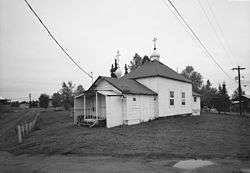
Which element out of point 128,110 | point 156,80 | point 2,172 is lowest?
point 2,172

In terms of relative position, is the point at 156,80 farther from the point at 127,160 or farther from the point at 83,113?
the point at 127,160

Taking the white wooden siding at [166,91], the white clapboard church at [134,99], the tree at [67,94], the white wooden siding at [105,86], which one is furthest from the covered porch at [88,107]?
the tree at [67,94]

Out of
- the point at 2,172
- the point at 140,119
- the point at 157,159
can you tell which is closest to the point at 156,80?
the point at 140,119

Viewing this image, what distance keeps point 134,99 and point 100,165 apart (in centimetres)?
1333

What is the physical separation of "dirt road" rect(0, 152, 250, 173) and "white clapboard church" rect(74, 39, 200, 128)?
9.37 meters

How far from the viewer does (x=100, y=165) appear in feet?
26.4

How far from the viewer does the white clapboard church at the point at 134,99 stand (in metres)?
19.7

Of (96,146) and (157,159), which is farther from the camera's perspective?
(96,146)

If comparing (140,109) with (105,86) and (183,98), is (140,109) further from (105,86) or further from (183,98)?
(183,98)

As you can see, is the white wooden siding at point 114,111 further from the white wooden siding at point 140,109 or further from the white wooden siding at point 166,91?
the white wooden siding at point 166,91

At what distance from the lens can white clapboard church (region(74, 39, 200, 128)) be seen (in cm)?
1970

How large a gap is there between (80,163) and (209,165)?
432 centimetres

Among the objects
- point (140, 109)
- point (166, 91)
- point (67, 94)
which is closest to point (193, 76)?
point (67, 94)

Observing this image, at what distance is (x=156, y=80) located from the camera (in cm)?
2441
